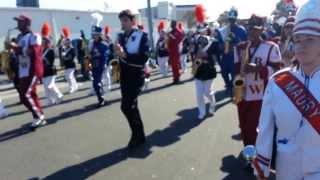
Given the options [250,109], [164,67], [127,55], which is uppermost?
[127,55]

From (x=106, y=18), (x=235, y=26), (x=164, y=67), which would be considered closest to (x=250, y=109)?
(x=235, y=26)

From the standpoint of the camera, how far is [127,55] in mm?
7656

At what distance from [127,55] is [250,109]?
6.98ft

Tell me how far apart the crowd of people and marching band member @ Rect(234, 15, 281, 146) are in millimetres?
12

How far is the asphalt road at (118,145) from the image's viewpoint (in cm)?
665

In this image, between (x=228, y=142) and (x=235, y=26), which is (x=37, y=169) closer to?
(x=228, y=142)

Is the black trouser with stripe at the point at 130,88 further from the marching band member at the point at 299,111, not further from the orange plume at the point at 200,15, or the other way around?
the marching band member at the point at 299,111

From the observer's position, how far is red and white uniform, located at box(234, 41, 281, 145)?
620 centimetres

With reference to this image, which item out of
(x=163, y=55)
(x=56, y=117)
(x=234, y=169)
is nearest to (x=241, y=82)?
(x=234, y=169)

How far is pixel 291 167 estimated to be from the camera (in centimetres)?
272

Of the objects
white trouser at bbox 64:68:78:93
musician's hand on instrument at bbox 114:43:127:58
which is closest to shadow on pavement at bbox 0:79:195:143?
white trouser at bbox 64:68:78:93

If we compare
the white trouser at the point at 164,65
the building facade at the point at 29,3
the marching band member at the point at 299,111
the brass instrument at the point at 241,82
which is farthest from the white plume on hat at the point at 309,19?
the building facade at the point at 29,3

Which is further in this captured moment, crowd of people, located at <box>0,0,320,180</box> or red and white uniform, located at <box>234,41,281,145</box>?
red and white uniform, located at <box>234,41,281,145</box>

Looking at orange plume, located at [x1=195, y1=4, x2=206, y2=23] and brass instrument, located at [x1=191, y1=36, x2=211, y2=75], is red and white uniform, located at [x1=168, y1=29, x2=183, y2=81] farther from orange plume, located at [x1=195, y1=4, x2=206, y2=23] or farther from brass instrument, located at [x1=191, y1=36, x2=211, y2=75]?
brass instrument, located at [x1=191, y1=36, x2=211, y2=75]
